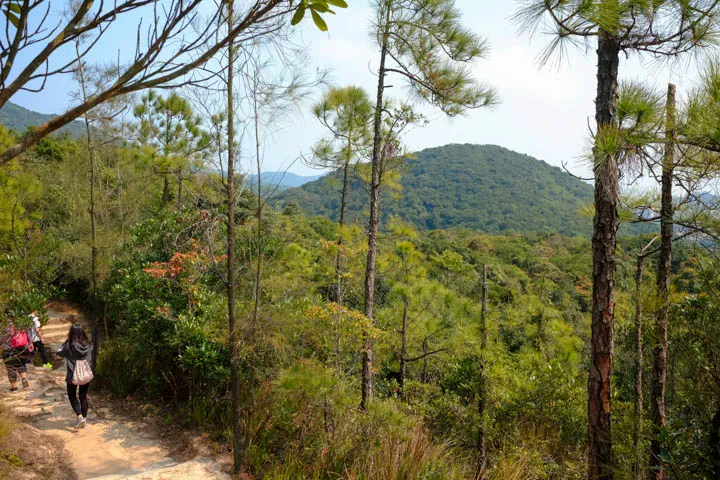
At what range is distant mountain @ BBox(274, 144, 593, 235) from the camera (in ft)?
172

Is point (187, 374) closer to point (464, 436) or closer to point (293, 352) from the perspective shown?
point (293, 352)

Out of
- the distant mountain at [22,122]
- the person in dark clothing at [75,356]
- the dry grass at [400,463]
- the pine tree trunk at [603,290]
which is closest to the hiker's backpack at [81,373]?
the person in dark clothing at [75,356]

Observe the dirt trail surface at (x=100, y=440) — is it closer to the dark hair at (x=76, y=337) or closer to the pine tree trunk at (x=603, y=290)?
Answer: the dark hair at (x=76, y=337)

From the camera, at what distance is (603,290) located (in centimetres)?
319

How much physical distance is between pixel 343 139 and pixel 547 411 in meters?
5.83

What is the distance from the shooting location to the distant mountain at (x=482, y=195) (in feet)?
172

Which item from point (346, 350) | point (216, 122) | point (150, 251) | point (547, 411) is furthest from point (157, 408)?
point (547, 411)

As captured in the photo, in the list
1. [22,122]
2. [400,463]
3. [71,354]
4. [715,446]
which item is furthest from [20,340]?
[22,122]

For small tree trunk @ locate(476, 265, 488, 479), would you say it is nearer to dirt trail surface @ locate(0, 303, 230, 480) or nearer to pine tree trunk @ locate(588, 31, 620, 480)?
pine tree trunk @ locate(588, 31, 620, 480)

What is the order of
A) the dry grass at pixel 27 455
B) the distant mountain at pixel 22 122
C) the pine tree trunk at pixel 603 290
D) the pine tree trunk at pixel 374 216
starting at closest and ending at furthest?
the pine tree trunk at pixel 603 290, the dry grass at pixel 27 455, the pine tree trunk at pixel 374 216, the distant mountain at pixel 22 122

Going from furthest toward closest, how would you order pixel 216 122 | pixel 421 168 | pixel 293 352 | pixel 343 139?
pixel 421 168
pixel 343 139
pixel 293 352
pixel 216 122

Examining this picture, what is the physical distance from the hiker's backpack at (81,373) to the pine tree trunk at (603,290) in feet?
15.3

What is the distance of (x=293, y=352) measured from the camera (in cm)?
386

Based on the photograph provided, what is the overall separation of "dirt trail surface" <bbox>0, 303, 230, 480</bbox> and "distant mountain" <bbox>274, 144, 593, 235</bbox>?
38447 mm
